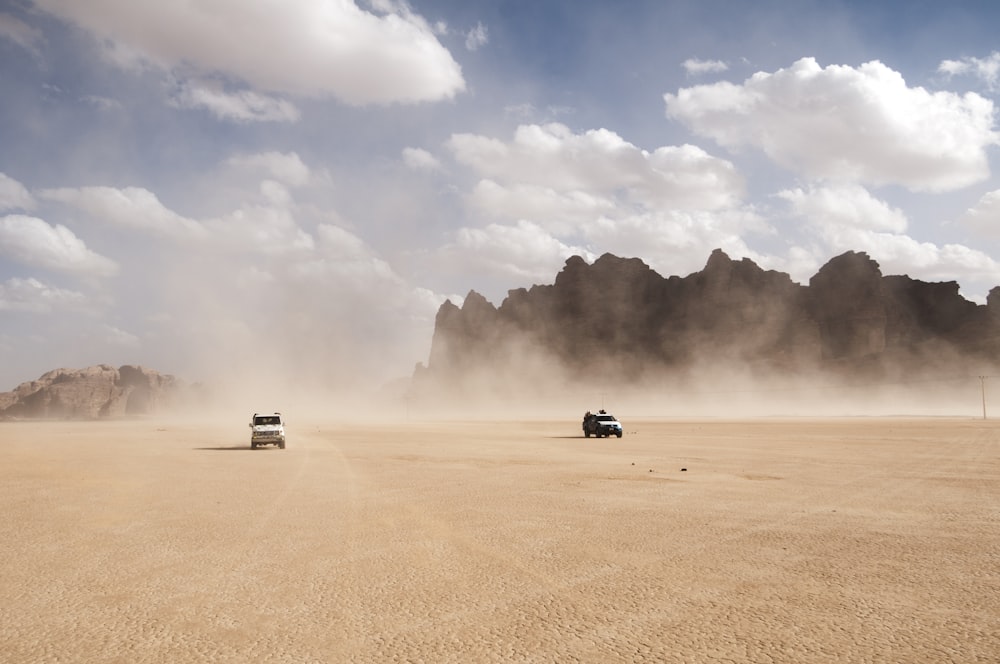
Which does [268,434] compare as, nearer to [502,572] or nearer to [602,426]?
[602,426]

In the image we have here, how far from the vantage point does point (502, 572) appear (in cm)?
762

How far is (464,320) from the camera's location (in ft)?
649

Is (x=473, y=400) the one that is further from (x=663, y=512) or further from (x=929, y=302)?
(x=663, y=512)

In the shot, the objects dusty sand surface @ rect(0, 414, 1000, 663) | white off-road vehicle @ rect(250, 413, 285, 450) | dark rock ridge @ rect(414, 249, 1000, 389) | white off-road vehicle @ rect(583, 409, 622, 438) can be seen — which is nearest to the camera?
dusty sand surface @ rect(0, 414, 1000, 663)

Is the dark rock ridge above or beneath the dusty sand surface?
above

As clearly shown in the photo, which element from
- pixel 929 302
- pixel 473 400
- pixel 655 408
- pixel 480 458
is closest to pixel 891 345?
pixel 929 302

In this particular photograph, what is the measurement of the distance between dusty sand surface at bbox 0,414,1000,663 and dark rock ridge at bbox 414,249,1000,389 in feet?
469

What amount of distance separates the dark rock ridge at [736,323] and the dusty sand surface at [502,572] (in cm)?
14307

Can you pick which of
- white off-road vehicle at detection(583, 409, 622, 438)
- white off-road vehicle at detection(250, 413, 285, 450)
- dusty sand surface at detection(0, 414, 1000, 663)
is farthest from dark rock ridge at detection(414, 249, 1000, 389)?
dusty sand surface at detection(0, 414, 1000, 663)

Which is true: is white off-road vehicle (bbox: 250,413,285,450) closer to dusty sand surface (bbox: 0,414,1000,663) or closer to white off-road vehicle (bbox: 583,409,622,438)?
dusty sand surface (bbox: 0,414,1000,663)

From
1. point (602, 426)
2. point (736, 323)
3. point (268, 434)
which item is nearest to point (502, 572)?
point (268, 434)

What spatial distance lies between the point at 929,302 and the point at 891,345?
19518 millimetres

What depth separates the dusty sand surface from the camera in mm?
5324

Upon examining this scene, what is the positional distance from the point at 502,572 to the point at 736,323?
155925mm
